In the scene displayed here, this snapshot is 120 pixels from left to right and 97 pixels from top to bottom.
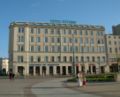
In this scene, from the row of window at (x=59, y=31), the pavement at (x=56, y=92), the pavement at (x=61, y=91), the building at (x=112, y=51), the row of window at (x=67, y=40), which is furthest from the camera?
the building at (x=112, y=51)

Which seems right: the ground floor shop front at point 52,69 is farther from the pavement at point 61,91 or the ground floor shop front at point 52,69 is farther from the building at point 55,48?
the pavement at point 61,91

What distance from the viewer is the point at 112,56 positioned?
112500 millimetres

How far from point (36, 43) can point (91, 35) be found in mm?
23208

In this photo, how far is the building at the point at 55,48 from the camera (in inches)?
3964

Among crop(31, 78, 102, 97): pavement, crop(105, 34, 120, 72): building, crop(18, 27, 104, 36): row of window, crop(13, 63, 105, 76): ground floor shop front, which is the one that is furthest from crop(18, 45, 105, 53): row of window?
crop(31, 78, 102, 97): pavement

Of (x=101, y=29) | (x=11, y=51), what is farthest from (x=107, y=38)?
(x=11, y=51)

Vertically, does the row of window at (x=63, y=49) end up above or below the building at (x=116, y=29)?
below

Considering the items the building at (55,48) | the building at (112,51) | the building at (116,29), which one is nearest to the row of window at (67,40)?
the building at (55,48)

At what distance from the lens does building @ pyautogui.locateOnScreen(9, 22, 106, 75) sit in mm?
100688

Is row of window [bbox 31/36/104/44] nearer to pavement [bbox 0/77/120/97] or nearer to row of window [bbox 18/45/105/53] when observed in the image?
row of window [bbox 18/45/105/53]

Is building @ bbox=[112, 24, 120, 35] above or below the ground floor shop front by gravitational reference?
above

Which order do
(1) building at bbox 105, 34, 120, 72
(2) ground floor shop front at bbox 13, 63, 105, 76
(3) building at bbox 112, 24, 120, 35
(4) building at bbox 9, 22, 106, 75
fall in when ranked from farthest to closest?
(3) building at bbox 112, 24, 120, 35 < (1) building at bbox 105, 34, 120, 72 < (4) building at bbox 9, 22, 106, 75 < (2) ground floor shop front at bbox 13, 63, 105, 76

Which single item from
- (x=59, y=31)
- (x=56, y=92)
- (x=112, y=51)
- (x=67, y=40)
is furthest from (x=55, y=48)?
(x=56, y=92)

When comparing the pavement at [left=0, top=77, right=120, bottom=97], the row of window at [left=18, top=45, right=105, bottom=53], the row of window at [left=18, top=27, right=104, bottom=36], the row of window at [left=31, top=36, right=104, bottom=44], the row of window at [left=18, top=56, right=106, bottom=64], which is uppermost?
the row of window at [left=18, top=27, right=104, bottom=36]
